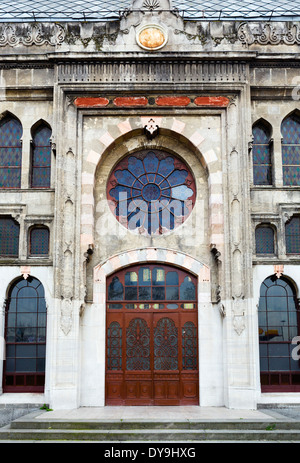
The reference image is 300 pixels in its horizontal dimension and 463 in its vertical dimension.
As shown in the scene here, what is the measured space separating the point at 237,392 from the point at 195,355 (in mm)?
1747

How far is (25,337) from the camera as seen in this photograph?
1692 centimetres

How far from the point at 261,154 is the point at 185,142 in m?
2.57

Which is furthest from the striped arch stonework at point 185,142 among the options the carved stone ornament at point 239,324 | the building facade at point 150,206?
the carved stone ornament at point 239,324

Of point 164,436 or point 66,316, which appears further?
point 66,316

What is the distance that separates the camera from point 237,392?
51.8 ft

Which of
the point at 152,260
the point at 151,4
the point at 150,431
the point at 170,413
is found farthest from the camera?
the point at 151,4

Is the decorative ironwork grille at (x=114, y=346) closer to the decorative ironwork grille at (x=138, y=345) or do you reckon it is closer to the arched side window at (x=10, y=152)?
the decorative ironwork grille at (x=138, y=345)

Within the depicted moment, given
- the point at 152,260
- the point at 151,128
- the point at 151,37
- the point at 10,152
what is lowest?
the point at 152,260

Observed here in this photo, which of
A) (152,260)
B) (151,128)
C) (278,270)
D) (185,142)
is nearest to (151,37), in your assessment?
(151,128)

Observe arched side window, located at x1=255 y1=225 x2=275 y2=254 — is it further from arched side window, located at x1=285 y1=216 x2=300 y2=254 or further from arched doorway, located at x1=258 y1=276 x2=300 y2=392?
arched doorway, located at x1=258 y1=276 x2=300 y2=392

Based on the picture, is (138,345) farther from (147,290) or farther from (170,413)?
(170,413)

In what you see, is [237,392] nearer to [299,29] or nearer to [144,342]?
[144,342]

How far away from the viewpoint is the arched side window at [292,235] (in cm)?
1734

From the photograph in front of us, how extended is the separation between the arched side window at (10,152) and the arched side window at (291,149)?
8.70 meters
